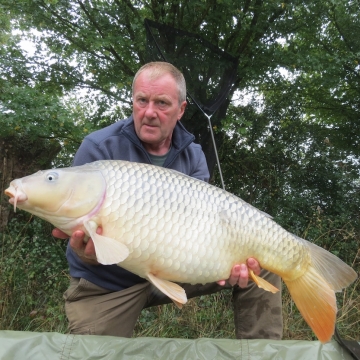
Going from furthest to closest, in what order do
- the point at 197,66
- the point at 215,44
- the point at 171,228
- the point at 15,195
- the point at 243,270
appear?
the point at 215,44, the point at 197,66, the point at 243,270, the point at 171,228, the point at 15,195

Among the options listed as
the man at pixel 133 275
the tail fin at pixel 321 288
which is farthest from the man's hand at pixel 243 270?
the man at pixel 133 275

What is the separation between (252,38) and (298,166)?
4.47ft

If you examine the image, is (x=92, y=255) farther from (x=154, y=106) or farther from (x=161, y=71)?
(x=161, y=71)

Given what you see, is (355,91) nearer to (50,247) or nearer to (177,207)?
(50,247)

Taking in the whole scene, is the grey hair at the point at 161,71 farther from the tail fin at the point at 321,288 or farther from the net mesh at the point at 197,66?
the net mesh at the point at 197,66

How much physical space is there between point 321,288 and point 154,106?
34.9 inches

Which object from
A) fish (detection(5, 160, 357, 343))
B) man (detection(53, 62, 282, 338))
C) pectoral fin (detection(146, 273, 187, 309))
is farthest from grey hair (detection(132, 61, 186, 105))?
pectoral fin (detection(146, 273, 187, 309))

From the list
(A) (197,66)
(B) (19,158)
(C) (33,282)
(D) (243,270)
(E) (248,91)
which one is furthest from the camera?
(E) (248,91)

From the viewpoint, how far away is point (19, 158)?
11.7 ft

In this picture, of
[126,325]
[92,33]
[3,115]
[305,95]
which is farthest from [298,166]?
[126,325]

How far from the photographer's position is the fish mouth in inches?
42.7

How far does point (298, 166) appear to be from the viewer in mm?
4398

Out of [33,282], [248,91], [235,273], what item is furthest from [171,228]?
[248,91]

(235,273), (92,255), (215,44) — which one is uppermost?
(215,44)
